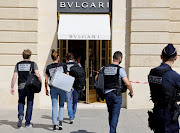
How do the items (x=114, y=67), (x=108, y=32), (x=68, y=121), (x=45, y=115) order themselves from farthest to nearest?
(x=108, y=32)
(x=45, y=115)
(x=68, y=121)
(x=114, y=67)

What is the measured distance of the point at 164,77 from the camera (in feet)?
12.2

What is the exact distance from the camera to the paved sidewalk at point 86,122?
636cm

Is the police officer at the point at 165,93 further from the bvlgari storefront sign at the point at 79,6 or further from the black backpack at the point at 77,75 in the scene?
the bvlgari storefront sign at the point at 79,6

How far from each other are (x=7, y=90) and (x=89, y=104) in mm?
2706

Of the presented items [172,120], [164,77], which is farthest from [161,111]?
[164,77]

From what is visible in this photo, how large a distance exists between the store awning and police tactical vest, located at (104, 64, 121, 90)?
13.4 feet

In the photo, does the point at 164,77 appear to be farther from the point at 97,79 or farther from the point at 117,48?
the point at 117,48

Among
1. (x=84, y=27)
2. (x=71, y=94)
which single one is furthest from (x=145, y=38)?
(x=71, y=94)

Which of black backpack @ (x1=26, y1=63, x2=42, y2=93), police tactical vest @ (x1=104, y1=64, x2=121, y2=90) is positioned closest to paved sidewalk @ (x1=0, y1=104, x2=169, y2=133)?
black backpack @ (x1=26, y1=63, x2=42, y2=93)

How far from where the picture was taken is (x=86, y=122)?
727 cm

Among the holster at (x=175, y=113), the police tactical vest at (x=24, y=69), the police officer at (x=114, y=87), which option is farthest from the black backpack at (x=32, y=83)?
the holster at (x=175, y=113)

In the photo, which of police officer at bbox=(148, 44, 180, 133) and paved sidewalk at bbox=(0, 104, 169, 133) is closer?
police officer at bbox=(148, 44, 180, 133)

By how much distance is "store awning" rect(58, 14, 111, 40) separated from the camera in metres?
9.19

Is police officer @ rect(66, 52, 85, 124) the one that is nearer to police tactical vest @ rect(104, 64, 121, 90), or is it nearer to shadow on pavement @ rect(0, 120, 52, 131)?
shadow on pavement @ rect(0, 120, 52, 131)
